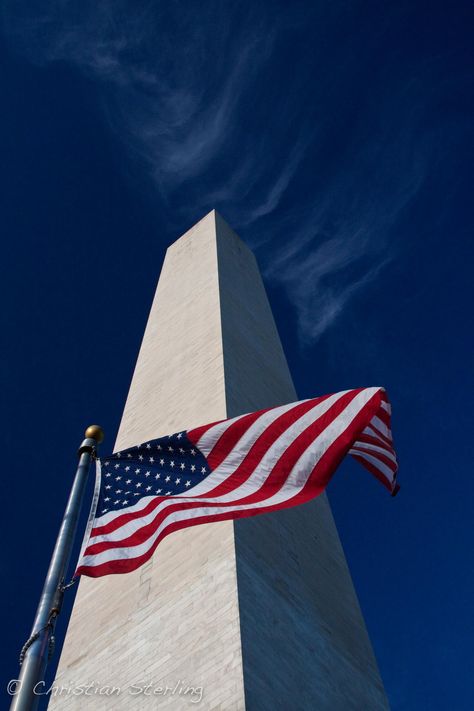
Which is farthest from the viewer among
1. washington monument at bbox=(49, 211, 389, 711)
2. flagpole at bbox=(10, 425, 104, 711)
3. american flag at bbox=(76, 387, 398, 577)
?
washington monument at bbox=(49, 211, 389, 711)

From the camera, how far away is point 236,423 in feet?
27.1

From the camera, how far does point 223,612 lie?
9.09m

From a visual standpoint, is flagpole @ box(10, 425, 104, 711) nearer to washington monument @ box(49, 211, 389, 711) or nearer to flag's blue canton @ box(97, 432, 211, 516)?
flag's blue canton @ box(97, 432, 211, 516)

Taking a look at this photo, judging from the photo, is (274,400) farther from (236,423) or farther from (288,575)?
(236,423)

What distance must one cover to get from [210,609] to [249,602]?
51cm

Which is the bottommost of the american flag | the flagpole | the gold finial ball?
the flagpole

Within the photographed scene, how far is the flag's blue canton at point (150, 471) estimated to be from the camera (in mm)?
7469

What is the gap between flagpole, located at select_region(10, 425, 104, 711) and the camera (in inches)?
205

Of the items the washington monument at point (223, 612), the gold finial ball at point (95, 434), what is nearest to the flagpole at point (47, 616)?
the gold finial ball at point (95, 434)

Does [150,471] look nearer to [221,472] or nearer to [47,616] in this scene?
[221,472]

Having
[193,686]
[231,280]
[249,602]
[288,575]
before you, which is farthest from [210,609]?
[231,280]

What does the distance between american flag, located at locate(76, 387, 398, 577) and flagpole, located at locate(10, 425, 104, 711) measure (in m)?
0.42

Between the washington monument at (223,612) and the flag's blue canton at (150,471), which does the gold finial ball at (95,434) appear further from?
the washington monument at (223,612)

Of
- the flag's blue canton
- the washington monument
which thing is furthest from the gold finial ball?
the washington monument
